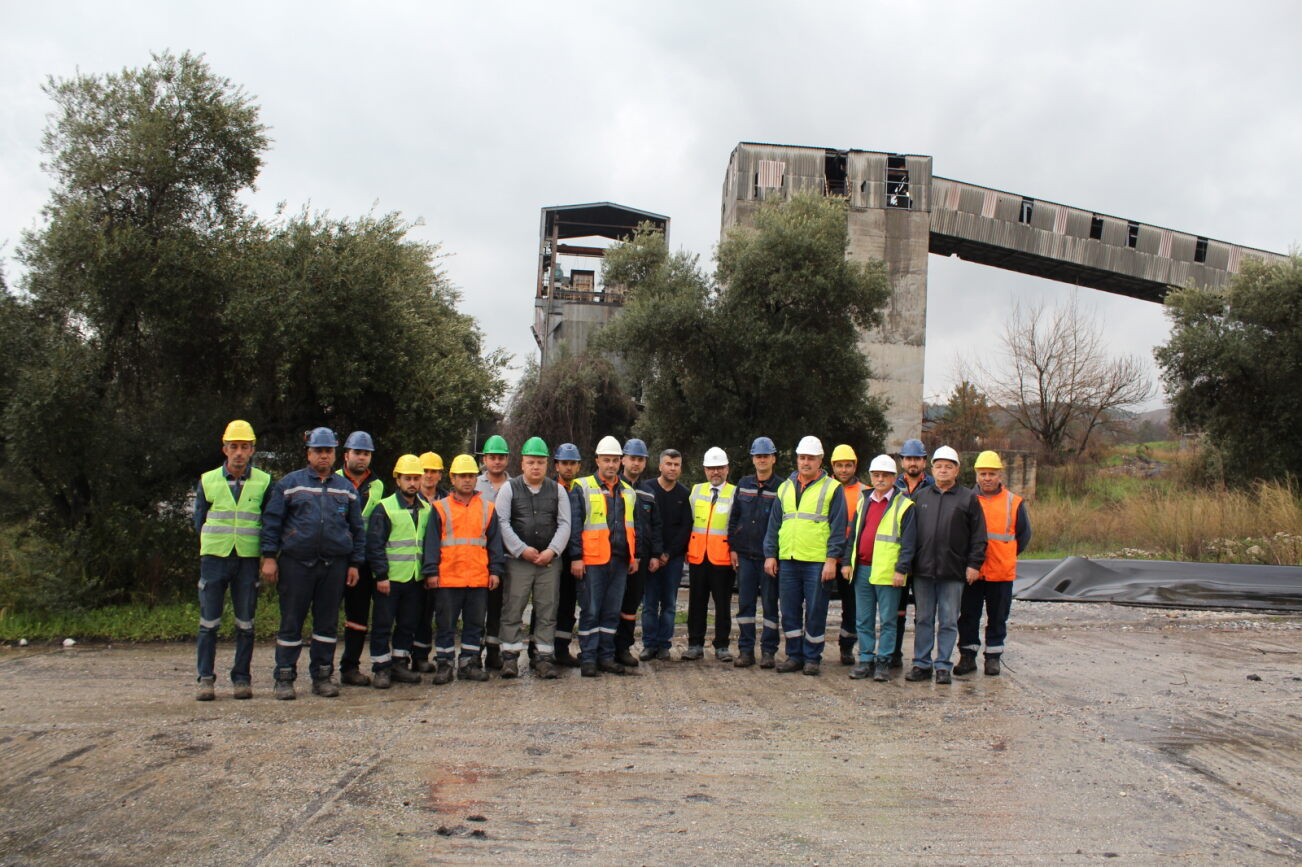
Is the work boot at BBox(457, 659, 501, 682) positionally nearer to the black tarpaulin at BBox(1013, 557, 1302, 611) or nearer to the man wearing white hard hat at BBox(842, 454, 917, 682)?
the man wearing white hard hat at BBox(842, 454, 917, 682)

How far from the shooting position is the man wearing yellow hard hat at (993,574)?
26.6ft

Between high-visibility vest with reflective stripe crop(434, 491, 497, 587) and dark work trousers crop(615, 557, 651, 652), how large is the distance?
1.41 metres

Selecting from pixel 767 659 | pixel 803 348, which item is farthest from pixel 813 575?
pixel 803 348

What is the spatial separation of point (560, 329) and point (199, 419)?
104 feet

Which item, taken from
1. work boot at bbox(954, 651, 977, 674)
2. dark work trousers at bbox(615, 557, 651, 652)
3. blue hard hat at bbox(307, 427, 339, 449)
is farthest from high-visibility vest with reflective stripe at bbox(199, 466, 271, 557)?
work boot at bbox(954, 651, 977, 674)

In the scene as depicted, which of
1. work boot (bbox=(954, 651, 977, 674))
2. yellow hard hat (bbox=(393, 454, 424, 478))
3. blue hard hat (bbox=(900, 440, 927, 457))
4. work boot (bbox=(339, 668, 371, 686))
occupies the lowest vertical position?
work boot (bbox=(339, 668, 371, 686))

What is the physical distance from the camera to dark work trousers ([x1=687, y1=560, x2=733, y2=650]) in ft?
28.6

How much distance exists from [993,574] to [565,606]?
3.89 m

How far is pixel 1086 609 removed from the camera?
1251 cm

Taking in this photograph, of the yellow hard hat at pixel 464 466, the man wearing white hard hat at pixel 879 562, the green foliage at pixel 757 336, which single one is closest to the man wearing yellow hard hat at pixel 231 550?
the yellow hard hat at pixel 464 466

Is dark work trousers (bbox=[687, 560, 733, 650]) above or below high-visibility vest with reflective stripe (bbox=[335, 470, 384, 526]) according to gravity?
below

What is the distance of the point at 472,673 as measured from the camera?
7754 mm

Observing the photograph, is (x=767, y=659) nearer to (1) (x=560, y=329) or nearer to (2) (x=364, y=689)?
(2) (x=364, y=689)

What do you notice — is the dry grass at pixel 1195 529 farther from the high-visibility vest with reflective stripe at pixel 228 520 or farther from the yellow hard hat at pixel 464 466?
the high-visibility vest with reflective stripe at pixel 228 520
